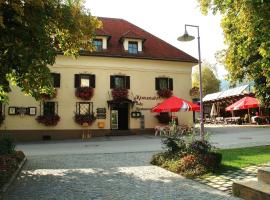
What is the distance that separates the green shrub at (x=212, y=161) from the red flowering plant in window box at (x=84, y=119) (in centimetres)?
1911

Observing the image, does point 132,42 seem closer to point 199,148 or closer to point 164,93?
point 164,93

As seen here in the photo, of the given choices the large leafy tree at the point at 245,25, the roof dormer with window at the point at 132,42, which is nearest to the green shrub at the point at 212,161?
the large leafy tree at the point at 245,25

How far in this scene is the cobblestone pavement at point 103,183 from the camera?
8656 mm

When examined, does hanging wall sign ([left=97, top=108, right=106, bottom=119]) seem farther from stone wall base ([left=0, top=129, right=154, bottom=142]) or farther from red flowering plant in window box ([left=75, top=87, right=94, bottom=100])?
red flowering plant in window box ([left=75, top=87, right=94, bottom=100])

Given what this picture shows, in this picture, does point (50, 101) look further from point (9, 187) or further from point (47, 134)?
point (9, 187)

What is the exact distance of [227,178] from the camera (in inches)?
398

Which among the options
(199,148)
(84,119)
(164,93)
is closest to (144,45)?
(164,93)

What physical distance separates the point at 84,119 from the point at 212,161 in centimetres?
1934

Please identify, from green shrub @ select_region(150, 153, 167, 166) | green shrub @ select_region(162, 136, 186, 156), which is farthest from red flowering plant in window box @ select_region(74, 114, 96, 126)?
green shrub @ select_region(162, 136, 186, 156)

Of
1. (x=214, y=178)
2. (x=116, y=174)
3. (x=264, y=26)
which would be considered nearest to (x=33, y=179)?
(x=116, y=174)

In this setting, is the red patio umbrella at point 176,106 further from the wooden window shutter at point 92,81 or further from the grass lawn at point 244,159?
the grass lawn at point 244,159

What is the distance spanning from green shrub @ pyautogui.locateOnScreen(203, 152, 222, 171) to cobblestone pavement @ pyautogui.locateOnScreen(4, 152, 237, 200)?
1.03m

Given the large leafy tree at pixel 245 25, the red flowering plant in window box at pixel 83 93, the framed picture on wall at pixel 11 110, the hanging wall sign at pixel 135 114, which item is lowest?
the hanging wall sign at pixel 135 114

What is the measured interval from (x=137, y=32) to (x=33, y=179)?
86.5 feet
